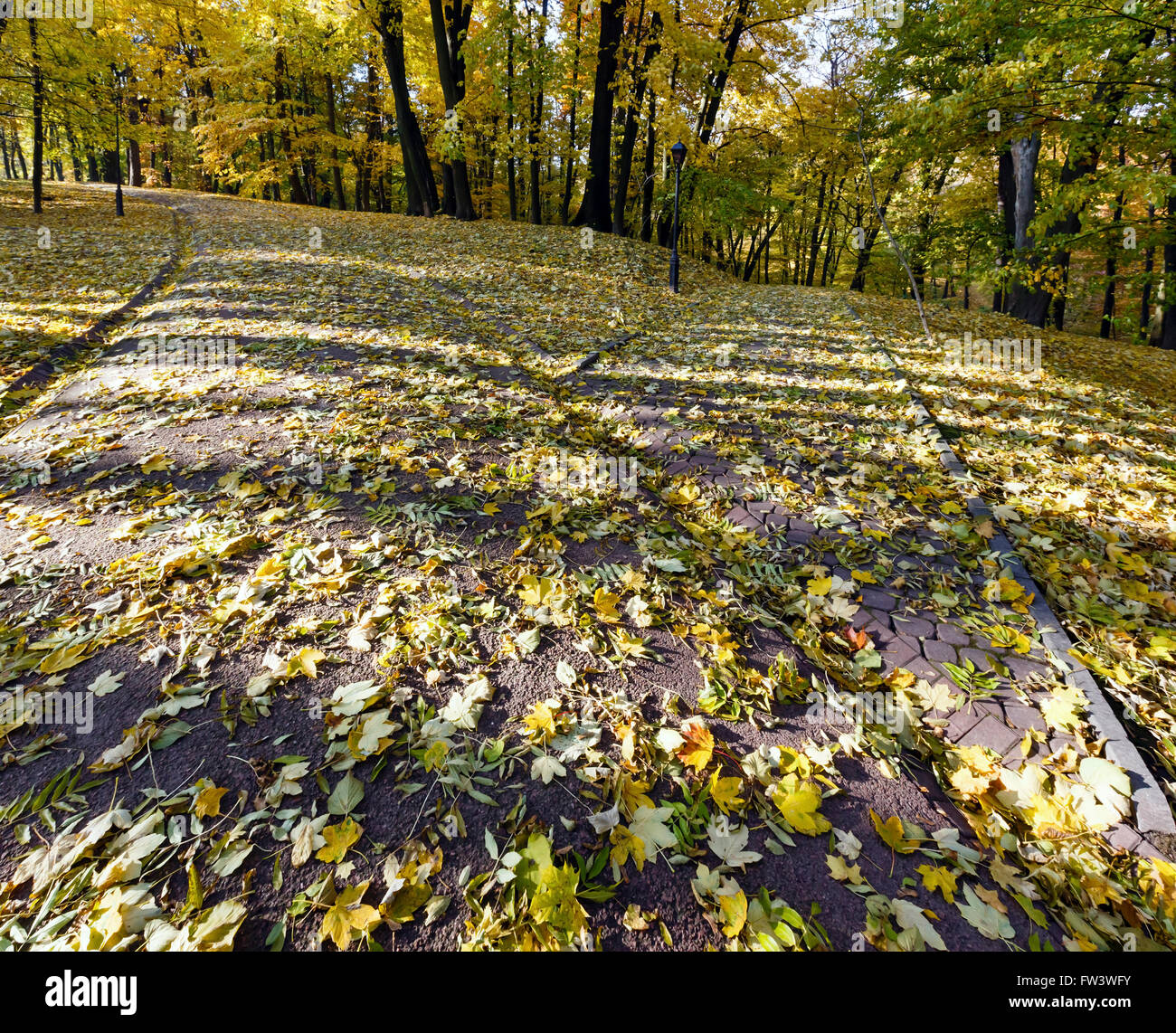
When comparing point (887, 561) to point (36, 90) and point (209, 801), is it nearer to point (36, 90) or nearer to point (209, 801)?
point (209, 801)

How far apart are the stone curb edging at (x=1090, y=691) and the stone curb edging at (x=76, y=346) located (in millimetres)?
8542

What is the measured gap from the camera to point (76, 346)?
22.1ft

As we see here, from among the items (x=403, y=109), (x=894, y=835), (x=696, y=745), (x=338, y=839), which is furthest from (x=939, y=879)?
(x=403, y=109)

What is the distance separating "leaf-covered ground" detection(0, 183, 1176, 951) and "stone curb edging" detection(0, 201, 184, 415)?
0.69 m

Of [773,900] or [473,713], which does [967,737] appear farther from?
[473,713]

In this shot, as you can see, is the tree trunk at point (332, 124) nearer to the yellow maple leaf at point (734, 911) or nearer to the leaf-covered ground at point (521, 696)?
the leaf-covered ground at point (521, 696)

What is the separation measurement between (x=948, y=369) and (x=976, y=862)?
23.6 ft

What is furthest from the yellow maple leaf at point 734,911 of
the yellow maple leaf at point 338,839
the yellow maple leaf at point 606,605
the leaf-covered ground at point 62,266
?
the leaf-covered ground at point 62,266

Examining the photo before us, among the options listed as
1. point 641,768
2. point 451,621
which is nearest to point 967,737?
point 641,768

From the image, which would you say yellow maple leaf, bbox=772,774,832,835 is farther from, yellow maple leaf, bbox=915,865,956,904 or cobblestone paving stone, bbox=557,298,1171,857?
cobblestone paving stone, bbox=557,298,1171,857

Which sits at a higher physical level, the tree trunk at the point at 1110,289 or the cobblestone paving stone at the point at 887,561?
the tree trunk at the point at 1110,289

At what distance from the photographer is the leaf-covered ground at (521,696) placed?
176cm

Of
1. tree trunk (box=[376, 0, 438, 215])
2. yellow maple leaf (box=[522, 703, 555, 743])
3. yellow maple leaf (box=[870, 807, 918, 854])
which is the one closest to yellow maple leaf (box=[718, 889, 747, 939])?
yellow maple leaf (box=[870, 807, 918, 854])
